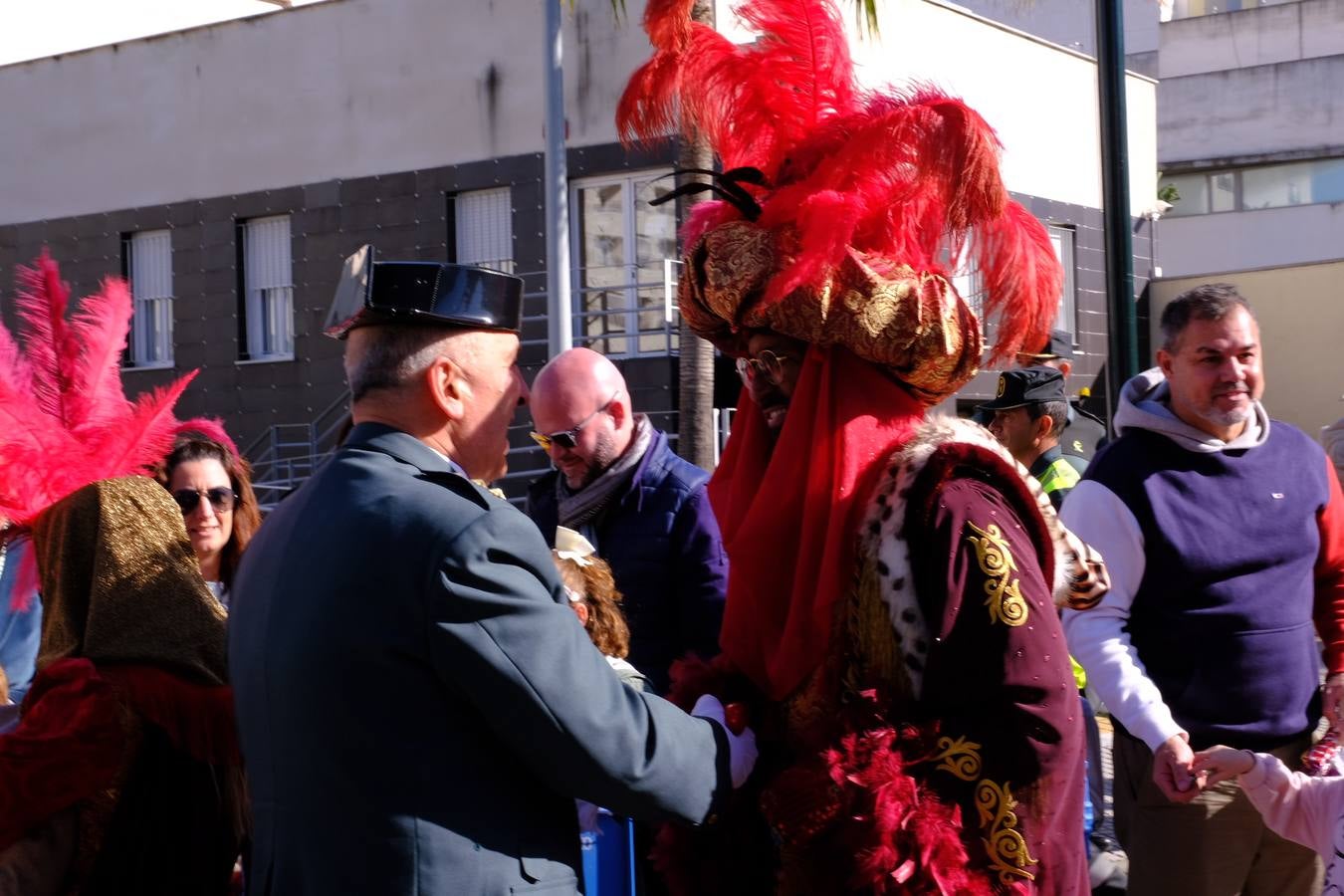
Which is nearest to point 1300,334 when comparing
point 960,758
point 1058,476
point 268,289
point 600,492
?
point 268,289

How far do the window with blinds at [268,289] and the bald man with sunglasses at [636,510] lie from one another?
15.0m

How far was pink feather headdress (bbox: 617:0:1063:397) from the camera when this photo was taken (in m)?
2.85

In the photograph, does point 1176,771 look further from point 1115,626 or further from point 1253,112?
point 1253,112

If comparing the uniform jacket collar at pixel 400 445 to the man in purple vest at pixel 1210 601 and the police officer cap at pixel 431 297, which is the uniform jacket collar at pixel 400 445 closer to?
the police officer cap at pixel 431 297

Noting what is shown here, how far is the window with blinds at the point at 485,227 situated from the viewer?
57.4 ft

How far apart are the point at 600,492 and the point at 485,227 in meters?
13.5

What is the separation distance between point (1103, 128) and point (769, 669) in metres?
4.85

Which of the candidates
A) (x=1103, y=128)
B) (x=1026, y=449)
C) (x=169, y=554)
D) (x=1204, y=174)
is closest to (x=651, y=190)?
(x=1103, y=128)

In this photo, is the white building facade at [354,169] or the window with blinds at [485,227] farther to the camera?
the window with blinds at [485,227]

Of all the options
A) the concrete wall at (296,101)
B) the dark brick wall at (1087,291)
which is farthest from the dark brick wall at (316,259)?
the concrete wall at (296,101)

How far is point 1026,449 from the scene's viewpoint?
6055 mm

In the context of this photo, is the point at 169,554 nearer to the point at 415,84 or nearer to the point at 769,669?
the point at 769,669

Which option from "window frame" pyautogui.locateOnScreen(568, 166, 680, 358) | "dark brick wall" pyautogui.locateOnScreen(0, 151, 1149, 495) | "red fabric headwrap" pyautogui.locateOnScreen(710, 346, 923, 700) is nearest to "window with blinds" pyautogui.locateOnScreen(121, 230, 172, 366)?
"dark brick wall" pyautogui.locateOnScreen(0, 151, 1149, 495)

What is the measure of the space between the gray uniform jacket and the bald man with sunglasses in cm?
198
